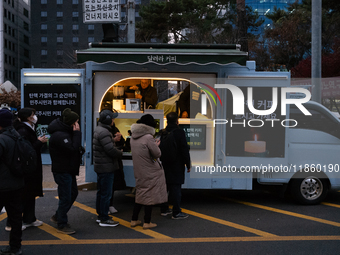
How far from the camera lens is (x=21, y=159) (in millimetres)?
4113

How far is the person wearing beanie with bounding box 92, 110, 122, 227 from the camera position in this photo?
5234 millimetres

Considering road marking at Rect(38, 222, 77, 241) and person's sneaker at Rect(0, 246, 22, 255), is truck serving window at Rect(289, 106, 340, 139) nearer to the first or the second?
road marking at Rect(38, 222, 77, 241)

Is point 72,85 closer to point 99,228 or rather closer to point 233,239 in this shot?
point 99,228

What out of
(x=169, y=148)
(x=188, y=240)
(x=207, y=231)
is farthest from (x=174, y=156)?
(x=188, y=240)

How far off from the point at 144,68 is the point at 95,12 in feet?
16.3

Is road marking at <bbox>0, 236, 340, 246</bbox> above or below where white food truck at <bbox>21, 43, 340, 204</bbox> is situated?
below

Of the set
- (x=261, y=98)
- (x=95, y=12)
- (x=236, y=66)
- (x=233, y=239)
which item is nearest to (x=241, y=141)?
(x=261, y=98)

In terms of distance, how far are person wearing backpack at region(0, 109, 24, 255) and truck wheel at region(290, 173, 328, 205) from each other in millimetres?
4762

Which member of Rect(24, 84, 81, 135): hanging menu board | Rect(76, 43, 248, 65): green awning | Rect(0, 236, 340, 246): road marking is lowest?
Rect(0, 236, 340, 246): road marking

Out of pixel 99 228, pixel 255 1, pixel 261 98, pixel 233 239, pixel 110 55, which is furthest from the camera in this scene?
pixel 255 1

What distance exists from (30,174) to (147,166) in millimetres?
1729

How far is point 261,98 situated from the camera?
6.52 m

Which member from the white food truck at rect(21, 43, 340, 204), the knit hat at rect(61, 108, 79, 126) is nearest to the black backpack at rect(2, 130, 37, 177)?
the knit hat at rect(61, 108, 79, 126)

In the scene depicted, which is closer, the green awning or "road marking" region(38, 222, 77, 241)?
"road marking" region(38, 222, 77, 241)
